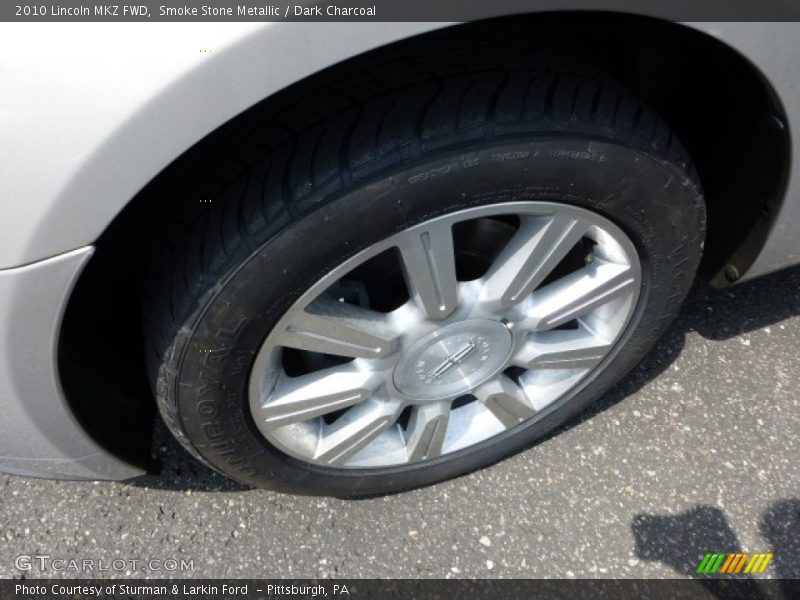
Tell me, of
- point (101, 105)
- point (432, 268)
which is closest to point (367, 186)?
point (432, 268)

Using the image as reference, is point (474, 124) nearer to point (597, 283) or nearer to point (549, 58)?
point (549, 58)

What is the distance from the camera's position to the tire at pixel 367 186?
3.37 feet

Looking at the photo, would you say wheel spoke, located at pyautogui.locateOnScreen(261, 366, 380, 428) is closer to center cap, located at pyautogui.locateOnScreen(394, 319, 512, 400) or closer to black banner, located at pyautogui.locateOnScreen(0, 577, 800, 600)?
center cap, located at pyautogui.locateOnScreen(394, 319, 512, 400)

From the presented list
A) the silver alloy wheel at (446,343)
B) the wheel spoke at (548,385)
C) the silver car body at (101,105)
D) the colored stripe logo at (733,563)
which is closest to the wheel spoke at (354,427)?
the silver alloy wheel at (446,343)

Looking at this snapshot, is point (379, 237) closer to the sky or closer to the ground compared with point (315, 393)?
closer to the sky

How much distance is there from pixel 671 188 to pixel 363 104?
0.54 m

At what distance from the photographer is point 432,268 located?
1188mm

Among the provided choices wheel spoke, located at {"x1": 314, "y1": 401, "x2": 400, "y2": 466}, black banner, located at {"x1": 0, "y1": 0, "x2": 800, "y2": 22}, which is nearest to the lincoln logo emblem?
wheel spoke, located at {"x1": 314, "y1": 401, "x2": 400, "y2": 466}

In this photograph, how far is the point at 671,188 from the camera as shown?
1.22m

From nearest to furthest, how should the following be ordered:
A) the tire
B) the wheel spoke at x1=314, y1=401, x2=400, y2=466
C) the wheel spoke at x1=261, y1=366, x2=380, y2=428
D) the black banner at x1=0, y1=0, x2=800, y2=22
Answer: the black banner at x1=0, y1=0, x2=800, y2=22
the tire
the wheel spoke at x1=261, y1=366, x2=380, y2=428
the wheel spoke at x1=314, y1=401, x2=400, y2=466

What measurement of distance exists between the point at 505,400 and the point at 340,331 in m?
0.48

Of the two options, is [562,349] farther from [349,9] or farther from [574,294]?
[349,9]

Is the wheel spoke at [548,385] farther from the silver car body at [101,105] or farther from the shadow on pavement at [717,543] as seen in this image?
the silver car body at [101,105]

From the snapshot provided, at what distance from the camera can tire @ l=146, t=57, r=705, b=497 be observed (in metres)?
1.03
